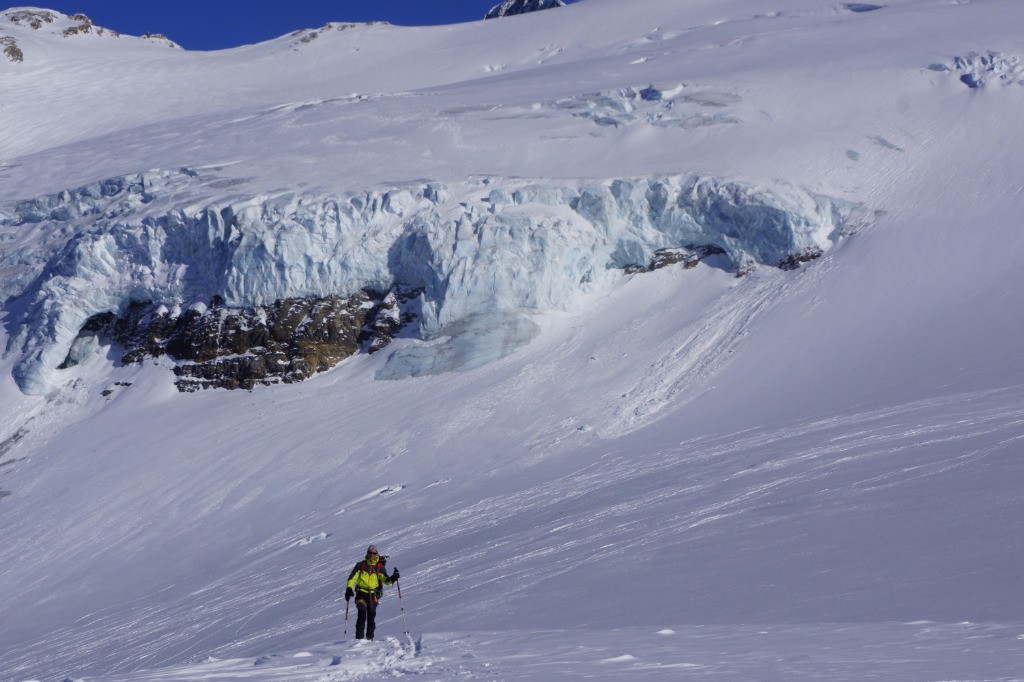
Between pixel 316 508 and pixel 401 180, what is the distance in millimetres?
11423

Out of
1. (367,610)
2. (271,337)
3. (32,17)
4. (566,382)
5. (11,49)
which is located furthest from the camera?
(32,17)

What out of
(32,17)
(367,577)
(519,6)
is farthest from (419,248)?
(519,6)

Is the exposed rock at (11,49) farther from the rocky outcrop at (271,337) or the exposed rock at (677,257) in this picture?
the exposed rock at (677,257)

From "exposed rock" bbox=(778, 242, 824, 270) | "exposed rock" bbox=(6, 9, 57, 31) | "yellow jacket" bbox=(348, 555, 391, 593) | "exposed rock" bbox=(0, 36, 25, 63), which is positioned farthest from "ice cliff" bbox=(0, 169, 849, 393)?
"exposed rock" bbox=(6, 9, 57, 31)

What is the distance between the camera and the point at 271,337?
24.5 m

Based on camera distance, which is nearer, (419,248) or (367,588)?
(367,588)

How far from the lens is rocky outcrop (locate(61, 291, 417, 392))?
950 inches

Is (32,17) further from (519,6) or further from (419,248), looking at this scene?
(519,6)

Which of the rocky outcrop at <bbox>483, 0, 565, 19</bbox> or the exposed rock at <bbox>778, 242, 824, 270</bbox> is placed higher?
→ the rocky outcrop at <bbox>483, 0, 565, 19</bbox>

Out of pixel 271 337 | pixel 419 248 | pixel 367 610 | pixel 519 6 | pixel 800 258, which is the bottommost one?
pixel 367 610

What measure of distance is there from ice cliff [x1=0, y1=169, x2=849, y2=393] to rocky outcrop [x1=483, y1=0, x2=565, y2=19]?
55663 millimetres

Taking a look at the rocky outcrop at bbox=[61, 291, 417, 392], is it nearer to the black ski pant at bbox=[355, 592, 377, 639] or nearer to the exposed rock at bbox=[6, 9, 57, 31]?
the black ski pant at bbox=[355, 592, 377, 639]

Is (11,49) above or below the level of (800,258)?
above

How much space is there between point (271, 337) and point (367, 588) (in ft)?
52.3
